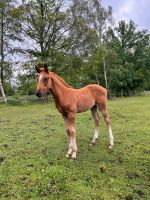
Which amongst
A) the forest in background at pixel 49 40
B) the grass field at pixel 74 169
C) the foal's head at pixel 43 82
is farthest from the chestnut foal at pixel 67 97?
the forest in background at pixel 49 40

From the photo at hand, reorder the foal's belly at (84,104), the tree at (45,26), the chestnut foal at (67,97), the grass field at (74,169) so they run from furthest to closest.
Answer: the tree at (45,26)
the foal's belly at (84,104)
the chestnut foal at (67,97)
the grass field at (74,169)

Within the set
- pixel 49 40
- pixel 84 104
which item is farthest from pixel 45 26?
pixel 84 104

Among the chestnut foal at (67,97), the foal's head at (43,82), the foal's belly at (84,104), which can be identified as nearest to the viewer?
the foal's head at (43,82)

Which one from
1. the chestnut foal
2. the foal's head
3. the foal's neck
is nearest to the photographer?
the foal's head

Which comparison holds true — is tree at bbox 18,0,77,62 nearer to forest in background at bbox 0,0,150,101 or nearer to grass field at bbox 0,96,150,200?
forest in background at bbox 0,0,150,101

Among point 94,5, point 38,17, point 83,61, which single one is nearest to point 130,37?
point 94,5

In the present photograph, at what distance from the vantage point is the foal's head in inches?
236

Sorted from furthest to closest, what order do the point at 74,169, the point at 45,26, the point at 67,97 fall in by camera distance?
the point at 45,26, the point at 67,97, the point at 74,169

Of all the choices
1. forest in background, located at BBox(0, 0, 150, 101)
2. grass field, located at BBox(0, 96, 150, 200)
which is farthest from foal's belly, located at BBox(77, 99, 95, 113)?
forest in background, located at BBox(0, 0, 150, 101)

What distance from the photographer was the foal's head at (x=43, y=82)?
5.99 metres

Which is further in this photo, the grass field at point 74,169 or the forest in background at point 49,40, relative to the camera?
the forest in background at point 49,40

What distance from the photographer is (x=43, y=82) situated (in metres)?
6.07

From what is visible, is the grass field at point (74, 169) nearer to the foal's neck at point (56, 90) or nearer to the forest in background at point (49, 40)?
the foal's neck at point (56, 90)

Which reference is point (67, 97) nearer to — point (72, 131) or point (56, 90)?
point (56, 90)
